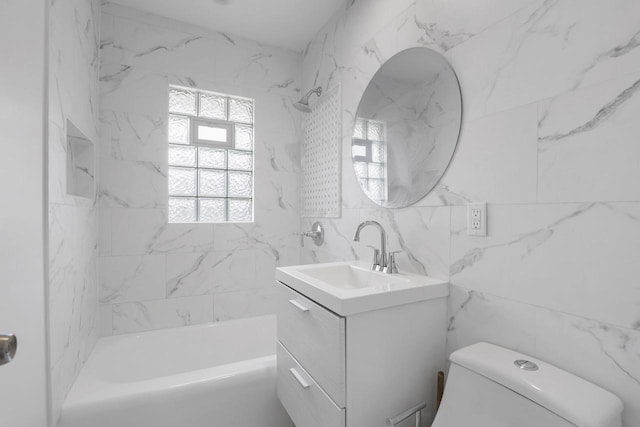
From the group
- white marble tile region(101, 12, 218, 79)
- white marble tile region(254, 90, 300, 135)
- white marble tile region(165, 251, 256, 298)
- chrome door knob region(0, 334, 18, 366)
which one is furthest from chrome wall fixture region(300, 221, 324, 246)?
chrome door knob region(0, 334, 18, 366)

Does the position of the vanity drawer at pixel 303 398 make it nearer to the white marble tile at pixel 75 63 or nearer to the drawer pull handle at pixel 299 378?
the drawer pull handle at pixel 299 378

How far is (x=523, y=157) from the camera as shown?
0.94 metres

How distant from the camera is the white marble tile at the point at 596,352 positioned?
28.5 inches

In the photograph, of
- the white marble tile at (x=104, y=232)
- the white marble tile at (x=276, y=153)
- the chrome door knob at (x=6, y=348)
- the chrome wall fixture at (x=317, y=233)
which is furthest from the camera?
the white marble tile at (x=276, y=153)

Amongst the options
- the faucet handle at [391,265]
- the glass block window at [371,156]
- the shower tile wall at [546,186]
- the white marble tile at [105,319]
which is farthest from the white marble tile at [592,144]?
the white marble tile at [105,319]

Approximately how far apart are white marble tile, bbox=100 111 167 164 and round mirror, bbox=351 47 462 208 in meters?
1.36

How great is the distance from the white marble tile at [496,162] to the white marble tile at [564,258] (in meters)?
0.06

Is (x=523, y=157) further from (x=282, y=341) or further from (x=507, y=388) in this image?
(x=282, y=341)

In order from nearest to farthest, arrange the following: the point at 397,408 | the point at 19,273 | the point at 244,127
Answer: the point at 19,273, the point at 397,408, the point at 244,127

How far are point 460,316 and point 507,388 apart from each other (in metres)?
0.34

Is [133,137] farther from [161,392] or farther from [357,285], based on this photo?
[357,285]

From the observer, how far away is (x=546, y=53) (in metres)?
0.88

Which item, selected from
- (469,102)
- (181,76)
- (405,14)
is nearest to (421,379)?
(469,102)

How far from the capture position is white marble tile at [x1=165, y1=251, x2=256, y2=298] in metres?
2.12
